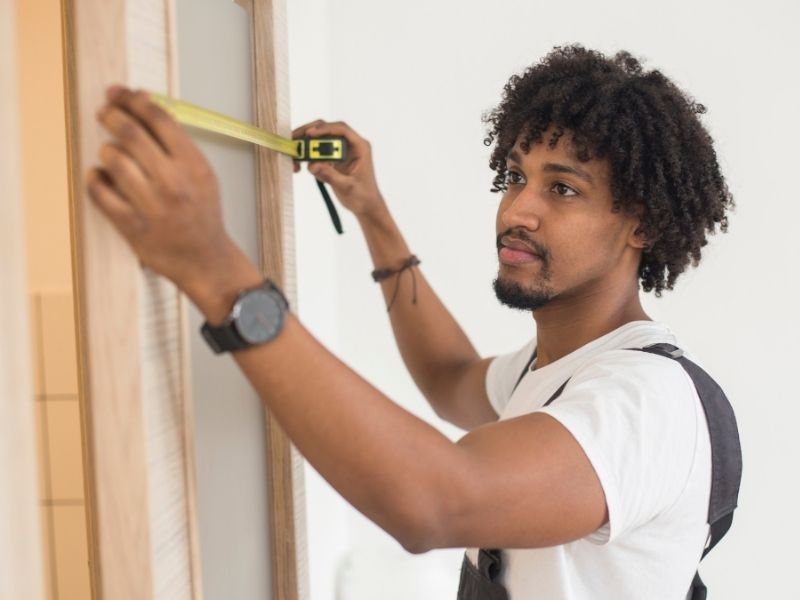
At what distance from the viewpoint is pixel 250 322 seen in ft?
2.63

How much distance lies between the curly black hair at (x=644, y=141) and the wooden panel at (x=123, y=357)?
83cm

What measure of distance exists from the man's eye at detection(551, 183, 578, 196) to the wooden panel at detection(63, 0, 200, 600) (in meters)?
0.78

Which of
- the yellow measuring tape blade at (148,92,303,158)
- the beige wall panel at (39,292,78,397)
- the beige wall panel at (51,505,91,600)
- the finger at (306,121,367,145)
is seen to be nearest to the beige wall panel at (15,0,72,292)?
the beige wall panel at (39,292,78,397)

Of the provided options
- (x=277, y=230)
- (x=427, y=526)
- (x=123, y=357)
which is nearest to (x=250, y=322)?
(x=123, y=357)

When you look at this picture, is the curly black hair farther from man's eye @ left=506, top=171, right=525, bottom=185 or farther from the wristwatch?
the wristwatch

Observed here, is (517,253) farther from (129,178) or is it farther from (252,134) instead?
(129,178)

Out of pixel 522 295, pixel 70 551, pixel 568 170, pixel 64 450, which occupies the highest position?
pixel 568 170

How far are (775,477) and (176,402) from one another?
86.9 inches

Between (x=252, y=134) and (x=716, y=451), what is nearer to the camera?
(x=252, y=134)

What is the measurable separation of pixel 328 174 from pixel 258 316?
2.53 feet

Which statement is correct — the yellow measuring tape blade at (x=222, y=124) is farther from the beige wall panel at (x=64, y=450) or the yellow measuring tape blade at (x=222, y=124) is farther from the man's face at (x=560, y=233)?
the beige wall panel at (x=64, y=450)

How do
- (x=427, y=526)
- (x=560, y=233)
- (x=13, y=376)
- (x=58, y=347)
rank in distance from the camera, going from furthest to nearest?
(x=58, y=347), (x=560, y=233), (x=427, y=526), (x=13, y=376)

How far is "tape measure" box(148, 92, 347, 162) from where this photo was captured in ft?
2.85

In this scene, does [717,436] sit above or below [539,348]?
below
